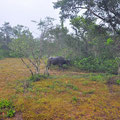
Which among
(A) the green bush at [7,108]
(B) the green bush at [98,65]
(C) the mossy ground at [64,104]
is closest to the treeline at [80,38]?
(B) the green bush at [98,65]

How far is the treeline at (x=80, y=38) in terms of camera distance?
4.56 meters

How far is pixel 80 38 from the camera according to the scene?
11.4 meters

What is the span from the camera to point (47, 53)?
6867 millimetres

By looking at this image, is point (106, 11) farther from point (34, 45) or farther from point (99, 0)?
point (34, 45)

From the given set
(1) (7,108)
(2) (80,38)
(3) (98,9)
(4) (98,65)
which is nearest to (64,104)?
(1) (7,108)

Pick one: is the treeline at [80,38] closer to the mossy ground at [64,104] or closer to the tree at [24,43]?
the tree at [24,43]

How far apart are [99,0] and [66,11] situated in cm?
136

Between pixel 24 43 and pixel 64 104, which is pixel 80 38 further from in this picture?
pixel 64 104

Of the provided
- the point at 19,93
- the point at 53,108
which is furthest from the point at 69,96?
the point at 19,93

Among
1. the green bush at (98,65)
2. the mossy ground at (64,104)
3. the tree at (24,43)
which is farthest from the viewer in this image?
the green bush at (98,65)

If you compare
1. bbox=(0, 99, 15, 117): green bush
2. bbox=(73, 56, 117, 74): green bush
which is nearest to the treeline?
bbox=(73, 56, 117, 74): green bush

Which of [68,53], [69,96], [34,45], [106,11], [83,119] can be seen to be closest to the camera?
[83,119]

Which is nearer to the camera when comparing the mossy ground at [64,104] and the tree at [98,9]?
the mossy ground at [64,104]

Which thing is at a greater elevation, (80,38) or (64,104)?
(80,38)
